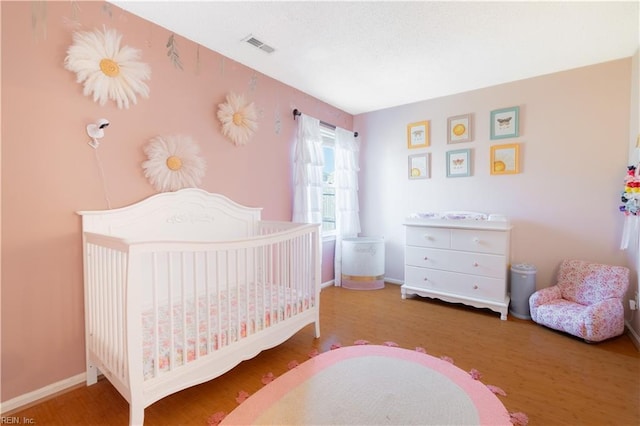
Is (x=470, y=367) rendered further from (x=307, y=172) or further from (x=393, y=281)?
(x=307, y=172)

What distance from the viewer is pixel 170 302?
1398 millimetres

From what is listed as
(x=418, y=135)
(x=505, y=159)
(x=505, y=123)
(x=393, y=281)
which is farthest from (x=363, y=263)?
(x=505, y=123)

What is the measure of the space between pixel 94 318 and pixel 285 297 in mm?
1162

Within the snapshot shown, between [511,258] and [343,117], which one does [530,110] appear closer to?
[511,258]

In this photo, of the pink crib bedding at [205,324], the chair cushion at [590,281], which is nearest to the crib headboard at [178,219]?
the pink crib bedding at [205,324]

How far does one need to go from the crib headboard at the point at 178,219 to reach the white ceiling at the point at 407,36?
124 cm

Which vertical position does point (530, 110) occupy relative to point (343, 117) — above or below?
below

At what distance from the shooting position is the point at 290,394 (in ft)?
5.47

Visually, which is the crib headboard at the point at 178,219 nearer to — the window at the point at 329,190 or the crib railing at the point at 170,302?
the crib railing at the point at 170,302

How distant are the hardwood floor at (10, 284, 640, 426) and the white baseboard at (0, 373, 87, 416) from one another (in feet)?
0.19

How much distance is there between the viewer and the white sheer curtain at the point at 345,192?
3.83 meters

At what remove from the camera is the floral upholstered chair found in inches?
86.9

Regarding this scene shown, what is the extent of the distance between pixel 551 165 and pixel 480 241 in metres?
1.03

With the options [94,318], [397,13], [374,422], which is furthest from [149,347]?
[397,13]
